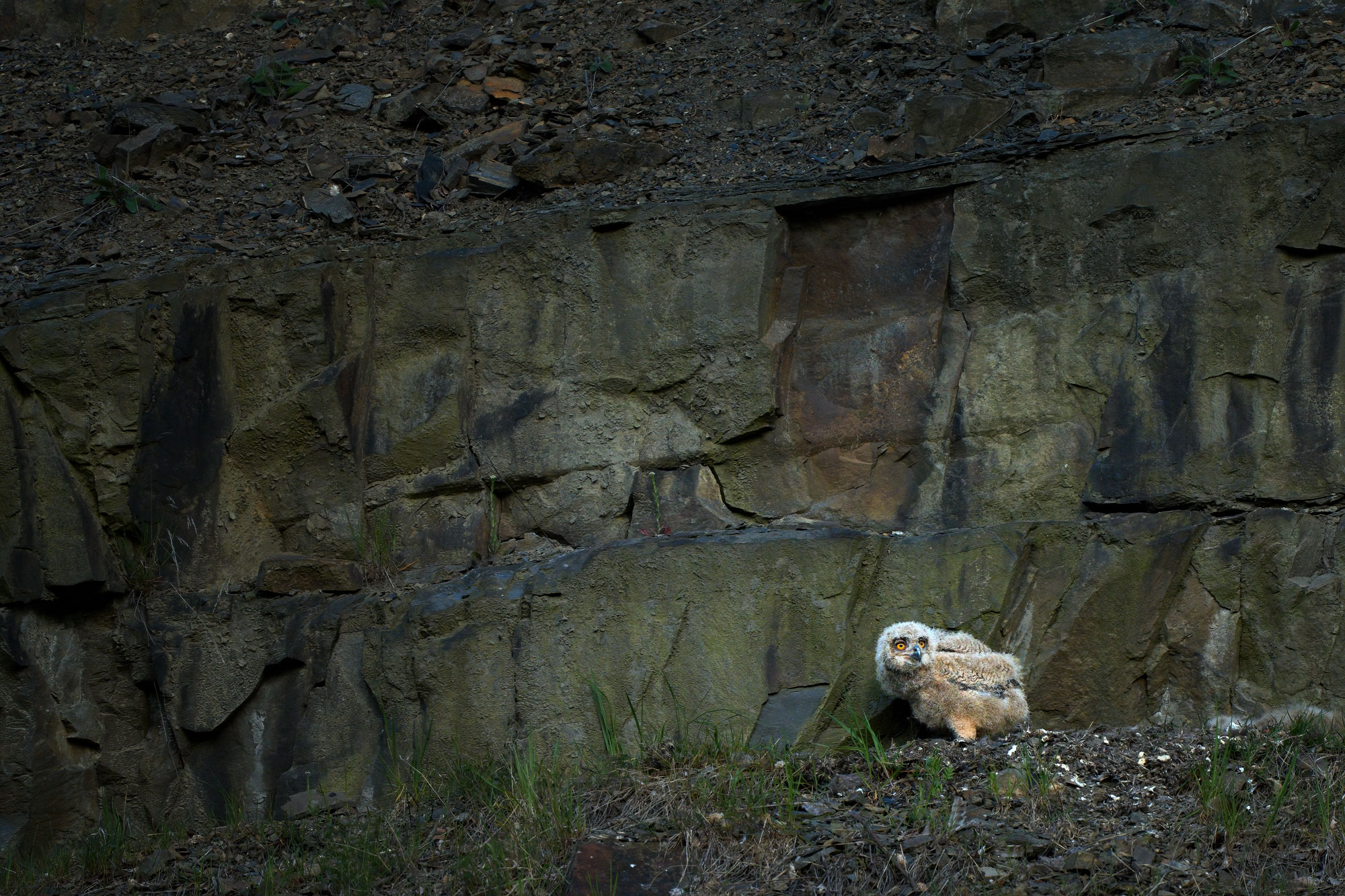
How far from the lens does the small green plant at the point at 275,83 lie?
30.6 feet

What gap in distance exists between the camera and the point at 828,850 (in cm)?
469

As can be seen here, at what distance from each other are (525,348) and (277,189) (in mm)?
2281

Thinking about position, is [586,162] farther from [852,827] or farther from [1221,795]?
[1221,795]

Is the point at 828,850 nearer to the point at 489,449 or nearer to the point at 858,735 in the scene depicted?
the point at 858,735

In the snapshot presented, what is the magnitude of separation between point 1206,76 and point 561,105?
3.91 metres

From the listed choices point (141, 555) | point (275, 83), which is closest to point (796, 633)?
point (141, 555)

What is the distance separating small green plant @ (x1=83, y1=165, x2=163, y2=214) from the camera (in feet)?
27.7

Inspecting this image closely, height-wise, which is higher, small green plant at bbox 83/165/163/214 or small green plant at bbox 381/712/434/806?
small green plant at bbox 83/165/163/214

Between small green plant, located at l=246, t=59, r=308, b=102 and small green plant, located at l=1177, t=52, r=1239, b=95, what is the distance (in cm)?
569

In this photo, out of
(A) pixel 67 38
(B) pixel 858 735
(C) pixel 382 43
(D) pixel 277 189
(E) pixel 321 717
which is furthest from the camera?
(A) pixel 67 38

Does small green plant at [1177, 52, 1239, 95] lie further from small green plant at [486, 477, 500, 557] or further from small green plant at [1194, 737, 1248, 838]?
small green plant at [486, 477, 500, 557]

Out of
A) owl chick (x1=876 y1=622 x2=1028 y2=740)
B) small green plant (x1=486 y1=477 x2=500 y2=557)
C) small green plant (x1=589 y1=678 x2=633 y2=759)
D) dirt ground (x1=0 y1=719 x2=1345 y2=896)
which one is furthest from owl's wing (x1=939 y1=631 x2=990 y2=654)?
small green plant (x1=486 y1=477 x2=500 y2=557)

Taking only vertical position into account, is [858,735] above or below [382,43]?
below

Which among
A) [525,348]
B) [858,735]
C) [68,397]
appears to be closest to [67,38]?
[68,397]
